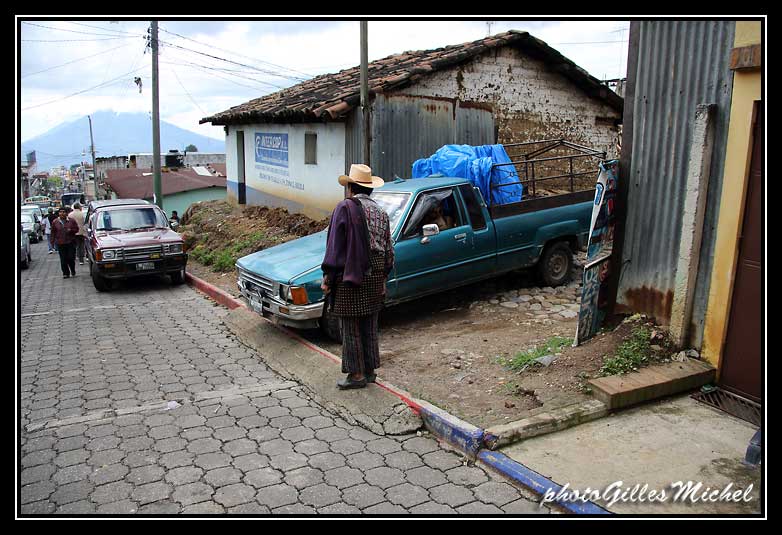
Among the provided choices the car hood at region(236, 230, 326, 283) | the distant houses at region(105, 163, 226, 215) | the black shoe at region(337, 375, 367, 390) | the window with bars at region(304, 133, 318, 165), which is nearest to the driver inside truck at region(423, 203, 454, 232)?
the car hood at region(236, 230, 326, 283)

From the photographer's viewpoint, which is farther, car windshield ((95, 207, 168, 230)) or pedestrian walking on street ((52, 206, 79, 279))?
A: pedestrian walking on street ((52, 206, 79, 279))

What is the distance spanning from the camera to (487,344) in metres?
6.44

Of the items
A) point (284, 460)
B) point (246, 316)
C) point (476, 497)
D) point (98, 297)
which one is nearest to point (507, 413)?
point (476, 497)

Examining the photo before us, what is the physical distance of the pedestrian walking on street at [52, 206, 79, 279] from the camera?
13.3 metres

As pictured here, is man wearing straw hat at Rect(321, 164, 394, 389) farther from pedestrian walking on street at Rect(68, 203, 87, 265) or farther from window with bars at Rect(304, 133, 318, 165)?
pedestrian walking on street at Rect(68, 203, 87, 265)

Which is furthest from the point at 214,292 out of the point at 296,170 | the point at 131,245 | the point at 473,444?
the point at 473,444

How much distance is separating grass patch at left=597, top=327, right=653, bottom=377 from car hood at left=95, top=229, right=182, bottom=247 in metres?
8.81

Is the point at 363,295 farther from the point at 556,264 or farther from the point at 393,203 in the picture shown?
the point at 556,264

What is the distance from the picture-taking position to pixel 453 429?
4.26m

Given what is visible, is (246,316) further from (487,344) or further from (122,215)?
(122,215)

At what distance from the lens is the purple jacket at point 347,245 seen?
194 inches

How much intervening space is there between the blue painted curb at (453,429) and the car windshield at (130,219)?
931cm

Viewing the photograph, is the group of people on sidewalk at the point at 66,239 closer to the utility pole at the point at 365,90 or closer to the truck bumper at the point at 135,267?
the truck bumper at the point at 135,267
